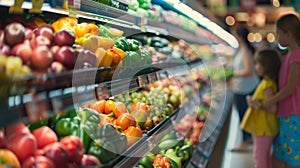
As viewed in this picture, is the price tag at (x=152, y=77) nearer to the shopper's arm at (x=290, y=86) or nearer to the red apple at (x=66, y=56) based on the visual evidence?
the red apple at (x=66, y=56)

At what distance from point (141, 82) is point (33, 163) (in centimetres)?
107

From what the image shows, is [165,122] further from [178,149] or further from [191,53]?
[191,53]

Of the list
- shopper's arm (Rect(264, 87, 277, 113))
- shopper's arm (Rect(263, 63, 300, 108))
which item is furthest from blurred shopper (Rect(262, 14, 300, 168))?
shopper's arm (Rect(264, 87, 277, 113))

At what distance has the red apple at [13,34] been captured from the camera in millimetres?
1522

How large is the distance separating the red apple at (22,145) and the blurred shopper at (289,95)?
108 inches

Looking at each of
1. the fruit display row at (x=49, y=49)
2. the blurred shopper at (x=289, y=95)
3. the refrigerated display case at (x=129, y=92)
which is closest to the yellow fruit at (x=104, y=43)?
the fruit display row at (x=49, y=49)

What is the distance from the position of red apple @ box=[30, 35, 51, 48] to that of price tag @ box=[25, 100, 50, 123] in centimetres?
34

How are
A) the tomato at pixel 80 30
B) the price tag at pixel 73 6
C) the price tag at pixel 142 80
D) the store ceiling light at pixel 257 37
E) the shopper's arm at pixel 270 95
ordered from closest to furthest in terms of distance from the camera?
the price tag at pixel 73 6 → the tomato at pixel 80 30 → the price tag at pixel 142 80 → the shopper's arm at pixel 270 95 → the store ceiling light at pixel 257 37

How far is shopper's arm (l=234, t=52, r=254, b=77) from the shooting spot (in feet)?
21.4

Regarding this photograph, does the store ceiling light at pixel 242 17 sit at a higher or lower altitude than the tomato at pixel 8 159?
higher

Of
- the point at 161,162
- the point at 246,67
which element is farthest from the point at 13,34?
the point at 246,67

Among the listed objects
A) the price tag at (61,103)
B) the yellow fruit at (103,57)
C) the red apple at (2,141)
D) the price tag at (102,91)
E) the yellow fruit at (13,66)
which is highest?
the yellow fruit at (13,66)

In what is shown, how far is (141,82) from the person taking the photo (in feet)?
7.92

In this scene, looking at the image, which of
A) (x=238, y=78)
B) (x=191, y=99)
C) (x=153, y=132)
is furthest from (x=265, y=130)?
(x=238, y=78)
